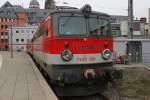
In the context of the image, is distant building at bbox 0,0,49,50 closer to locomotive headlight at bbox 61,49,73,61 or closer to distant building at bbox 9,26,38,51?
distant building at bbox 9,26,38,51

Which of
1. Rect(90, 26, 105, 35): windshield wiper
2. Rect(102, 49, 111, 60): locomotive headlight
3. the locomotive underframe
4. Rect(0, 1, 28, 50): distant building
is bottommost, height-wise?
the locomotive underframe

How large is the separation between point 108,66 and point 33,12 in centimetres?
12671

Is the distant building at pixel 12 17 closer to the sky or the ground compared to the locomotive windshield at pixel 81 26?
closer to the sky

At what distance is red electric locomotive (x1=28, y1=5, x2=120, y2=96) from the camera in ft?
41.8

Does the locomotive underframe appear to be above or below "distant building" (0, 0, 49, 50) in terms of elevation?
below

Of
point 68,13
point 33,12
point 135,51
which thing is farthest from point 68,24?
point 33,12

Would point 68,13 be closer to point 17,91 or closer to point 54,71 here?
point 54,71

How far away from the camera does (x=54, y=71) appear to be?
12695mm

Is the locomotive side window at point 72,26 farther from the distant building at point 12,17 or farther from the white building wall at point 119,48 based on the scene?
the distant building at point 12,17

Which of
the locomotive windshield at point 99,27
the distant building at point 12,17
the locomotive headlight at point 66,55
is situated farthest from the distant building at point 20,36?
the locomotive headlight at point 66,55

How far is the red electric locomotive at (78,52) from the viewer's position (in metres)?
12.7

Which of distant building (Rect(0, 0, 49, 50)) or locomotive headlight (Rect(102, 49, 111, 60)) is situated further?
distant building (Rect(0, 0, 49, 50))

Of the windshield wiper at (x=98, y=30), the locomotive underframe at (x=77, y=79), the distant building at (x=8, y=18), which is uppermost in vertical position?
the distant building at (x=8, y=18)

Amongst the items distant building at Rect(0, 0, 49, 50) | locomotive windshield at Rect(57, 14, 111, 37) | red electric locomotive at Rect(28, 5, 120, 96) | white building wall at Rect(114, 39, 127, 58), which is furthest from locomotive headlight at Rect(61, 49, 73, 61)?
distant building at Rect(0, 0, 49, 50)
